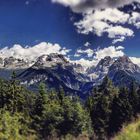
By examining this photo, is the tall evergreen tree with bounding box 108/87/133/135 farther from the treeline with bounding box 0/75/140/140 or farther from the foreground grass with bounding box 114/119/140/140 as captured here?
the foreground grass with bounding box 114/119/140/140

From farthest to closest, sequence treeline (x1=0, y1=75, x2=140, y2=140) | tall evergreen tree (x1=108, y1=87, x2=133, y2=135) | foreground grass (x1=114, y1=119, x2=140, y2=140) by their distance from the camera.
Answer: tall evergreen tree (x1=108, y1=87, x2=133, y2=135) → treeline (x1=0, y1=75, x2=140, y2=140) → foreground grass (x1=114, y1=119, x2=140, y2=140)

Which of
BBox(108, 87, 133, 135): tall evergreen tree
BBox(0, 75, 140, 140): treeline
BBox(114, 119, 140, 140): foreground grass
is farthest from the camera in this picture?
BBox(108, 87, 133, 135): tall evergreen tree

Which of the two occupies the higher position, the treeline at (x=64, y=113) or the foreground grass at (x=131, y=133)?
the treeline at (x=64, y=113)

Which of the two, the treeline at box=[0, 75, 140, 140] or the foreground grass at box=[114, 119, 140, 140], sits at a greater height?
the treeline at box=[0, 75, 140, 140]

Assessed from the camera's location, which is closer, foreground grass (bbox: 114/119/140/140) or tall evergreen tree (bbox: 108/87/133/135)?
foreground grass (bbox: 114/119/140/140)

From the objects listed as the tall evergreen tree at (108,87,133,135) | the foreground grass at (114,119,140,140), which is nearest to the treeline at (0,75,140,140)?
the tall evergreen tree at (108,87,133,135)

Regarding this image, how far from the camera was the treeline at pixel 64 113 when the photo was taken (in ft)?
362

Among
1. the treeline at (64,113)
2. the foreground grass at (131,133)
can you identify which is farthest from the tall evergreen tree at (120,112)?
the foreground grass at (131,133)

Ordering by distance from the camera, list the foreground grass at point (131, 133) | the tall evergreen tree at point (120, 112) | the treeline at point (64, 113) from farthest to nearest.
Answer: the tall evergreen tree at point (120, 112) → the treeline at point (64, 113) → the foreground grass at point (131, 133)

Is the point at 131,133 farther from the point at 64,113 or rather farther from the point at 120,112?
the point at 120,112

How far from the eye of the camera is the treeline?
11038cm

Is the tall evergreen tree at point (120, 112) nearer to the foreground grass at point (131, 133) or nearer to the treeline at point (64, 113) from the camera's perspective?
the treeline at point (64, 113)

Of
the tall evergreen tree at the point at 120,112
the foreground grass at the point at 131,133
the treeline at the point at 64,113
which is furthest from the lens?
the tall evergreen tree at the point at 120,112

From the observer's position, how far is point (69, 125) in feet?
372
